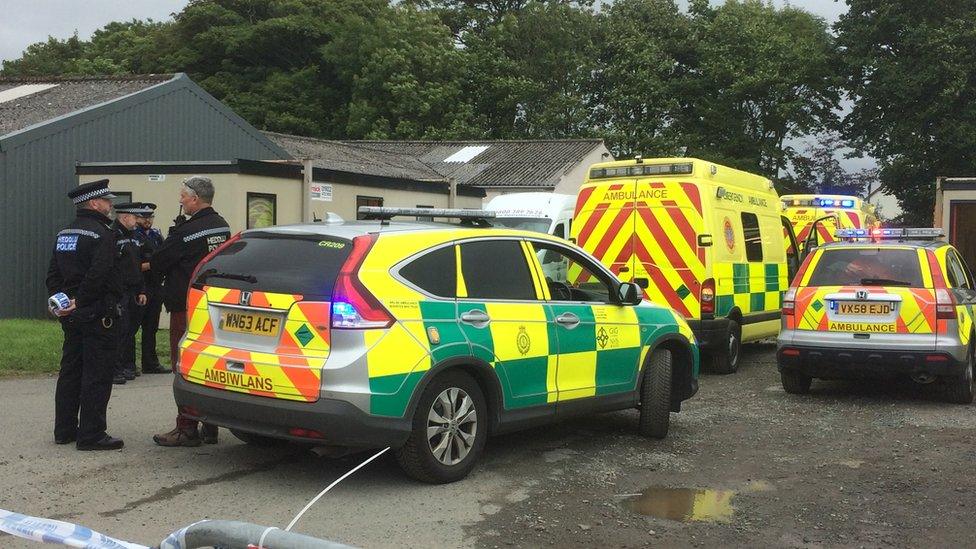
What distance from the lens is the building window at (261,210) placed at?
51.5 ft

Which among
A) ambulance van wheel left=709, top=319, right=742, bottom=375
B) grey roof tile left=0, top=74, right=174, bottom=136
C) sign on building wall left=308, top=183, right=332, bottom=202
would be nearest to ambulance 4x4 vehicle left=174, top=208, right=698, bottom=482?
ambulance van wheel left=709, top=319, right=742, bottom=375

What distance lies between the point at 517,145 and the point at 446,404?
1333 inches

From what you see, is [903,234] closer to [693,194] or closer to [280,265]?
[693,194]

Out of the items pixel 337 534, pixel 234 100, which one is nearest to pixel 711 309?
pixel 337 534

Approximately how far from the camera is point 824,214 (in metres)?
18.6

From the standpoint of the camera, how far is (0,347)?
11.1m

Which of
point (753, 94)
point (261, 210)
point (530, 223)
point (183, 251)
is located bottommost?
point (183, 251)

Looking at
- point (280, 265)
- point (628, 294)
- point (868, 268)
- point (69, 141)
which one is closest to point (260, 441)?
point (280, 265)

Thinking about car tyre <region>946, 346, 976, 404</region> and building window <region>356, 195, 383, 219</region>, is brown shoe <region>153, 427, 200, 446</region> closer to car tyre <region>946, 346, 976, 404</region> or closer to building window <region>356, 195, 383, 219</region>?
car tyre <region>946, 346, 976, 404</region>

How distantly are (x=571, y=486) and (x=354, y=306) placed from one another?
1.79 metres

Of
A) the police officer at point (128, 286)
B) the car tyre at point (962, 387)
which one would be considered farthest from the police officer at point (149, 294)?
the car tyre at point (962, 387)

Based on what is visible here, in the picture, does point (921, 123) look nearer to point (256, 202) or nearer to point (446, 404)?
point (256, 202)

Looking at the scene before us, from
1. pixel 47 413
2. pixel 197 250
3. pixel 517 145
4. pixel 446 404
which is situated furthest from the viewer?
pixel 517 145

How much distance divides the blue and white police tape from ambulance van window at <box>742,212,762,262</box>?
31.4 ft
